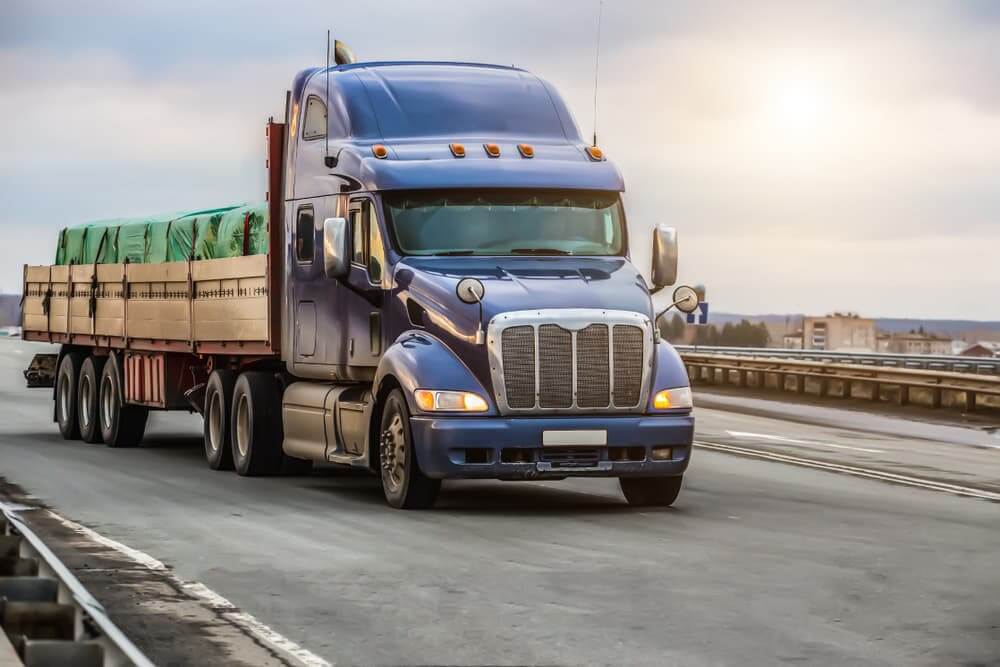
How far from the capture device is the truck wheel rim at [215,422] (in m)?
20.8

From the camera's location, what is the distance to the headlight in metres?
15.3

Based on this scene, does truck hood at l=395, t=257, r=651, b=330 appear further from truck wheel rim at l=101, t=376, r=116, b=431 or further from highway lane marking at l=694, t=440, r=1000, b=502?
truck wheel rim at l=101, t=376, r=116, b=431

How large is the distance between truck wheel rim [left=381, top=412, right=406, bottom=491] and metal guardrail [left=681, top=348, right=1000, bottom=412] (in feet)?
75.0

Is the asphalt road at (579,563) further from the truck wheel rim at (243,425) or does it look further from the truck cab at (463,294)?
the truck cab at (463,294)

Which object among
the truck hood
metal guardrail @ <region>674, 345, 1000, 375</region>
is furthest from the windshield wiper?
metal guardrail @ <region>674, 345, 1000, 375</region>

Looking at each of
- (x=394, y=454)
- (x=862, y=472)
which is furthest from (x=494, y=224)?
(x=862, y=472)

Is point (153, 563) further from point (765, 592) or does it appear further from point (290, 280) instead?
point (290, 280)

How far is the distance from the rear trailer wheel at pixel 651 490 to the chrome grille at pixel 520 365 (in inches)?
56.7

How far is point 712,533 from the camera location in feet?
46.5

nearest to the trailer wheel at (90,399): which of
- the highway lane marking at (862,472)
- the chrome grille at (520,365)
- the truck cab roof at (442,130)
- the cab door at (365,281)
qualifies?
the highway lane marking at (862,472)

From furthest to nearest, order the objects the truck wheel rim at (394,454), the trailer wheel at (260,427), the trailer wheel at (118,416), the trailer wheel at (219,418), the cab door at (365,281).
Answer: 1. the trailer wheel at (118,416)
2. the trailer wheel at (219,418)
3. the trailer wheel at (260,427)
4. the cab door at (365,281)
5. the truck wheel rim at (394,454)

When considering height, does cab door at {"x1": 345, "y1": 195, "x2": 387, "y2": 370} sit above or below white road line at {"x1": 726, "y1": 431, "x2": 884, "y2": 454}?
above

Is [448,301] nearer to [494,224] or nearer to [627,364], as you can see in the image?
A: [494,224]

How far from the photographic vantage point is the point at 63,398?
2778 centimetres
